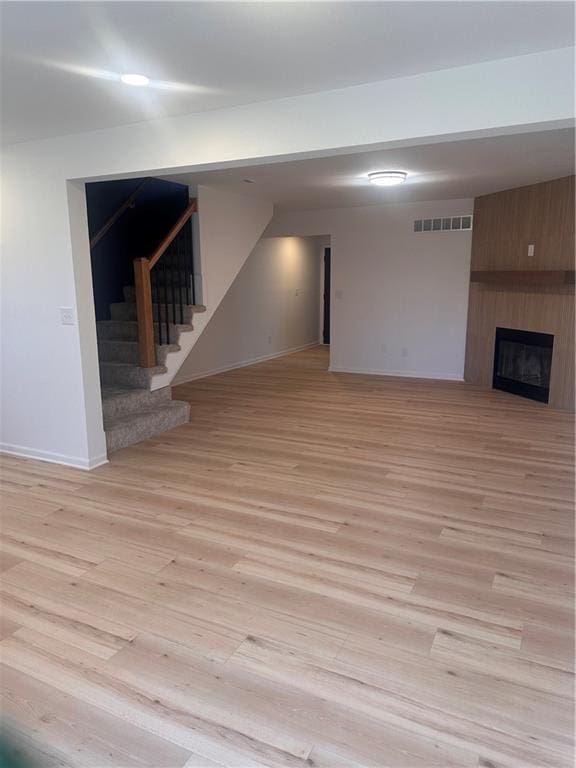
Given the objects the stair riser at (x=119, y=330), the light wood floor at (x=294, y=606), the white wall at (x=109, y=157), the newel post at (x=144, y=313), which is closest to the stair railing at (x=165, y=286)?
the newel post at (x=144, y=313)

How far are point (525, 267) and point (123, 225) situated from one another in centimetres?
474

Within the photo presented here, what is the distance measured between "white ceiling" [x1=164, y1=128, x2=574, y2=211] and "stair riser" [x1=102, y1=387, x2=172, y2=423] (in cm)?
206

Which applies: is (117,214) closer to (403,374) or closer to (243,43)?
(243,43)

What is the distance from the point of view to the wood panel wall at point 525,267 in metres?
5.64

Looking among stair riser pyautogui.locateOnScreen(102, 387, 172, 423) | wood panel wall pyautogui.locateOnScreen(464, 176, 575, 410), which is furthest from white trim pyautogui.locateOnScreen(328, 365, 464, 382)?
stair riser pyautogui.locateOnScreen(102, 387, 172, 423)

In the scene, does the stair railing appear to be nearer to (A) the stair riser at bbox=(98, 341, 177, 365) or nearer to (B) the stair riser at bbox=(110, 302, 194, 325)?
(B) the stair riser at bbox=(110, 302, 194, 325)

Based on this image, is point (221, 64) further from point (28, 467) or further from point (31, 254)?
point (28, 467)

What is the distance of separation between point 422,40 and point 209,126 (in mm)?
1373

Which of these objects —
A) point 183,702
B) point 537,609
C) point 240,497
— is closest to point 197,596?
point 183,702

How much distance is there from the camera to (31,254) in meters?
3.94

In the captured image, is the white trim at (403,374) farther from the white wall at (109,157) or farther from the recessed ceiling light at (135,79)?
the recessed ceiling light at (135,79)

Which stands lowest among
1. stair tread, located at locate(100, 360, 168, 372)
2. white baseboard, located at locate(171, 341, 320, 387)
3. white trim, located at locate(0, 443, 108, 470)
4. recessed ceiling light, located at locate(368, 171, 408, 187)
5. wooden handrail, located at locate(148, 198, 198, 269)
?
white trim, located at locate(0, 443, 108, 470)

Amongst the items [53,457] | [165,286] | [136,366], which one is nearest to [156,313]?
[165,286]

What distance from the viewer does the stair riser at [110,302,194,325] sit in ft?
17.6
